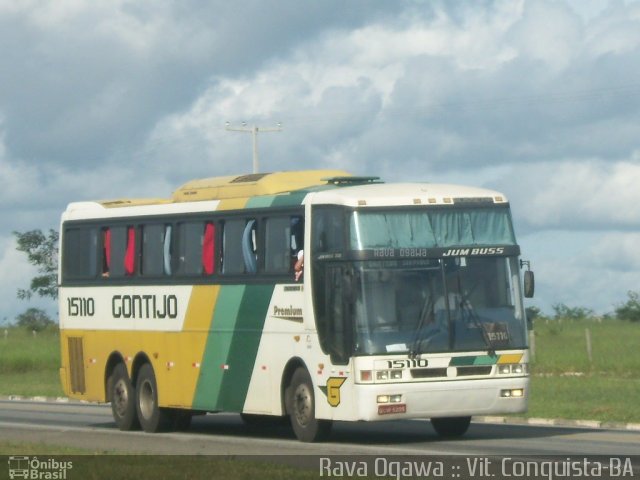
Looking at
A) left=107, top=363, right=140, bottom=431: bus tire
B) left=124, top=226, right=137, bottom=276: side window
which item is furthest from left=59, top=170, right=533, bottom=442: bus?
left=107, top=363, right=140, bottom=431: bus tire

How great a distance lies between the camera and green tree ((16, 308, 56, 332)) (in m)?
95.7

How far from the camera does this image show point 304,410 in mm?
22203

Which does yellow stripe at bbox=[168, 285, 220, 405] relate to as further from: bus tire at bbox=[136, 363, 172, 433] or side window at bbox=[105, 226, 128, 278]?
side window at bbox=[105, 226, 128, 278]

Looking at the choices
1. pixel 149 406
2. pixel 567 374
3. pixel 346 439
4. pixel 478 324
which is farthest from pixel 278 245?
pixel 567 374

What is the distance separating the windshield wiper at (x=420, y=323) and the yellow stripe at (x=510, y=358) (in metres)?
1.24

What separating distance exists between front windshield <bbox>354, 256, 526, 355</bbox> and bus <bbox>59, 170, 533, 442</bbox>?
19mm

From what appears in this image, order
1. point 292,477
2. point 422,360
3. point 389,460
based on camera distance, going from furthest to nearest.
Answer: point 422,360 → point 389,460 → point 292,477

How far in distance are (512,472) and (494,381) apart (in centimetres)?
484

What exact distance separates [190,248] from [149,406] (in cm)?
309

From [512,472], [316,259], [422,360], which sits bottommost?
[512,472]

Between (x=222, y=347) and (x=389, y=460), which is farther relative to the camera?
(x=222, y=347)

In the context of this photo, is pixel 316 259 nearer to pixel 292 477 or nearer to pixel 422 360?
pixel 422 360

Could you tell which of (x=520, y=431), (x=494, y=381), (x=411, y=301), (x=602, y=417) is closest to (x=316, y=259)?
(x=411, y=301)

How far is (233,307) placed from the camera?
24.0 meters
